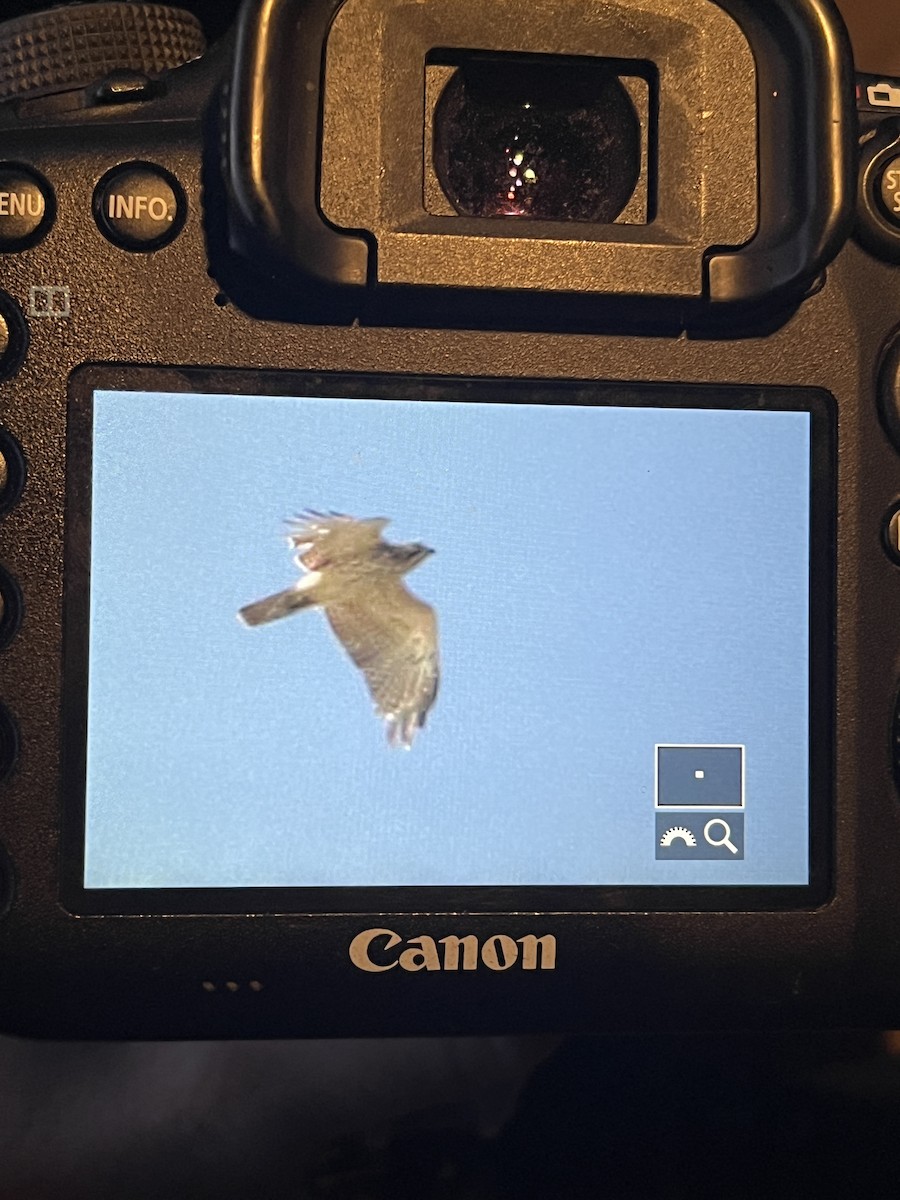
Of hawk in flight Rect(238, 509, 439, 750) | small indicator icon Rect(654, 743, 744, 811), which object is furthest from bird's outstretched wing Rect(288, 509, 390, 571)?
small indicator icon Rect(654, 743, 744, 811)

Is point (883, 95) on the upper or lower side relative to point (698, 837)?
upper

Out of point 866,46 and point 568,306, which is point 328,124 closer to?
point 568,306

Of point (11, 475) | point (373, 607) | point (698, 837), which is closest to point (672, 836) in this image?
point (698, 837)

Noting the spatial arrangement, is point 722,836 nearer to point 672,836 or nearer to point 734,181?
point 672,836

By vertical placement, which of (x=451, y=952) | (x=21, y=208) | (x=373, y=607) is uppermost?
(x=21, y=208)

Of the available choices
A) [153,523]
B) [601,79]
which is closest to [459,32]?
[601,79]

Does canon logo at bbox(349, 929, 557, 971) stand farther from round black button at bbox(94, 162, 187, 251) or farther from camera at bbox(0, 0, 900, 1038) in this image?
round black button at bbox(94, 162, 187, 251)
